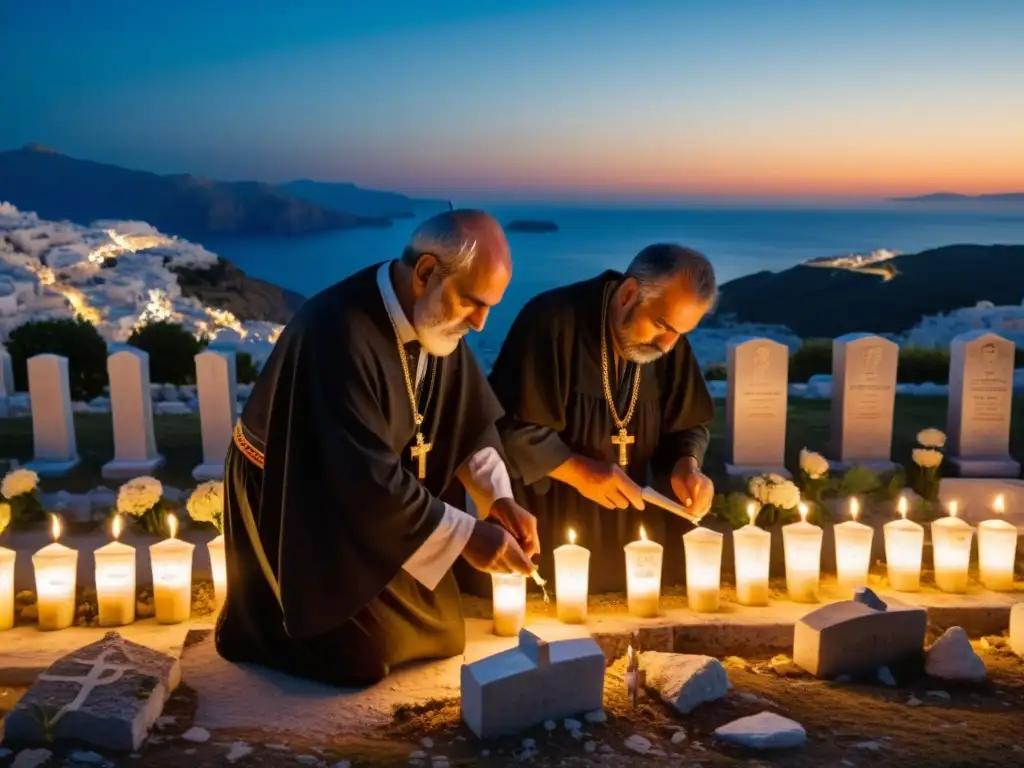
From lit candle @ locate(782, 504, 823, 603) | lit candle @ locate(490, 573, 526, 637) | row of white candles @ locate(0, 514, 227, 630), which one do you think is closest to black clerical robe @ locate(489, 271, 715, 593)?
lit candle @ locate(782, 504, 823, 603)

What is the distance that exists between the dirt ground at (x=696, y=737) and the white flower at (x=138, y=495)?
5.47ft

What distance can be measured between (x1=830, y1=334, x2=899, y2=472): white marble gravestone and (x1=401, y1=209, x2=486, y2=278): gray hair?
16.1 feet

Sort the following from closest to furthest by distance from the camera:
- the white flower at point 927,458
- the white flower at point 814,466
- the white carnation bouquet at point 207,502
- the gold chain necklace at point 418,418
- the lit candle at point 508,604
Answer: the gold chain necklace at point 418,418
the lit candle at point 508,604
the white carnation bouquet at point 207,502
the white flower at point 814,466
the white flower at point 927,458

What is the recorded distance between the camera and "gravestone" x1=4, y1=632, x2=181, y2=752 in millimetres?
3871

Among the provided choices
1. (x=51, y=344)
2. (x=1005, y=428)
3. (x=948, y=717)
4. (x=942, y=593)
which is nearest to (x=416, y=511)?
(x=948, y=717)

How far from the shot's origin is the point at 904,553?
5.64 meters

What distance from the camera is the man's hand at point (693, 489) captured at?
5.54 meters

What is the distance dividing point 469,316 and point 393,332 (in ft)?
1.17

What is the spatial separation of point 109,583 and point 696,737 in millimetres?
2881

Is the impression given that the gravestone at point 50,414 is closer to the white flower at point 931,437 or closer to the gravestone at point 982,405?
the white flower at point 931,437

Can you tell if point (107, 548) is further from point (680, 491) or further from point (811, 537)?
point (811, 537)

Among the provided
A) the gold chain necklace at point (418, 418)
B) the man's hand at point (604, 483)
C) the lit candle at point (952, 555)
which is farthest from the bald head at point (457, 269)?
the lit candle at point (952, 555)

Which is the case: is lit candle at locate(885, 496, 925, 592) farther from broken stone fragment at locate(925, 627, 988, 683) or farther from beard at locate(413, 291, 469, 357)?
beard at locate(413, 291, 469, 357)

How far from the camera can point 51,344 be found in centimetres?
1205
